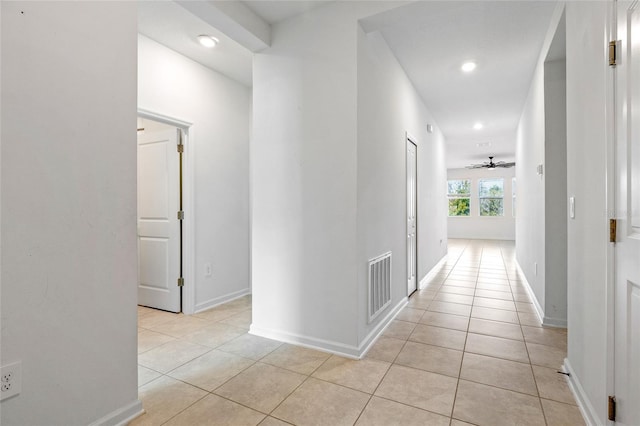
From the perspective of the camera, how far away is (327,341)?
2.48 meters

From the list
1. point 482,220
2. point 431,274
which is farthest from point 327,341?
point 482,220

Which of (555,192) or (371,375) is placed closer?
(371,375)

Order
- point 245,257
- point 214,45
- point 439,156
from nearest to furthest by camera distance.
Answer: point 214,45
point 245,257
point 439,156

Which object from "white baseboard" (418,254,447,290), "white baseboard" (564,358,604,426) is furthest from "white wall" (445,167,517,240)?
"white baseboard" (564,358,604,426)

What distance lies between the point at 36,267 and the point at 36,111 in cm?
69

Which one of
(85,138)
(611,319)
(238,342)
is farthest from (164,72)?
(611,319)

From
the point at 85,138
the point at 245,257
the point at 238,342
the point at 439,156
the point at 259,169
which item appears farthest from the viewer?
the point at 439,156

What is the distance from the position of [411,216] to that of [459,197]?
872 cm

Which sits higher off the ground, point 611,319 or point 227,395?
point 611,319

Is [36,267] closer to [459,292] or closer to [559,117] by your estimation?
[559,117]

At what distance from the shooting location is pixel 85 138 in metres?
1.51

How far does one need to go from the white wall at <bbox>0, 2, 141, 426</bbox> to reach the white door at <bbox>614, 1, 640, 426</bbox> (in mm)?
2330

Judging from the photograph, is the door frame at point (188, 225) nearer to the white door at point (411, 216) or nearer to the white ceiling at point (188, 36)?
the white ceiling at point (188, 36)

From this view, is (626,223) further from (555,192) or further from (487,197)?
(487,197)
